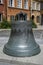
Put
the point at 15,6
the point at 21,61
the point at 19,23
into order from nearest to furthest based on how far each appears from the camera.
Result: the point at 21,61 < the point at 19,23 < the point at 15,6

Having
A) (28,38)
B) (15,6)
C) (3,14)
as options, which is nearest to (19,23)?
(28,38)

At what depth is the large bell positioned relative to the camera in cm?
688

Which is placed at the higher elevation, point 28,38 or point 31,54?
→ point 28,38

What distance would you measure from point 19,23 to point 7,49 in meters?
1.20

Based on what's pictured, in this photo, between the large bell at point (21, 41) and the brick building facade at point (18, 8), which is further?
the brick building facade at point (18, 8)

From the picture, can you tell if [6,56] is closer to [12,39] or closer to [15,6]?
[12,39]

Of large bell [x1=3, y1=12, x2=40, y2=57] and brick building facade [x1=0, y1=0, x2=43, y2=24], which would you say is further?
brick building facade [x1=0, y1=0, x2=43, y2=24]

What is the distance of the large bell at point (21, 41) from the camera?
688 cm

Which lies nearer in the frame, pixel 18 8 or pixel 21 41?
pixel 21 41

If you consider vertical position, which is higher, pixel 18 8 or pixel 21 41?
pixel 21 41

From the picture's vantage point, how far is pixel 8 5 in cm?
2567

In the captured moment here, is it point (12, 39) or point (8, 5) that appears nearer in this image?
point (12, 39)

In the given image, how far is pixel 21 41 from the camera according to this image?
23.4 ft

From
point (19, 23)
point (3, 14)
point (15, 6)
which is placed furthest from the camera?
point (15, 6)
